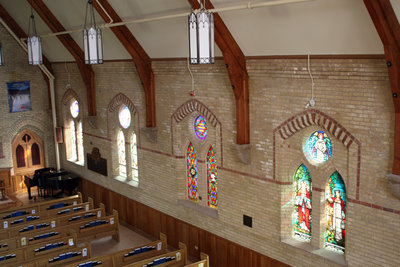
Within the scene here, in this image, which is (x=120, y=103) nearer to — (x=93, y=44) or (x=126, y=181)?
(x=126, y=181)

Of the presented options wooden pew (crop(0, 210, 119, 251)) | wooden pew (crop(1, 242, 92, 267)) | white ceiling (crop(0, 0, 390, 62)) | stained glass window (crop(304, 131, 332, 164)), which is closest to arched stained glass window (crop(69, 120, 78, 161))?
wooden pew (crop(0, 210, 119, 251))

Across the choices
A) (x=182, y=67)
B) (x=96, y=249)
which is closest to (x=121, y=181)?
(x=96, y=249)

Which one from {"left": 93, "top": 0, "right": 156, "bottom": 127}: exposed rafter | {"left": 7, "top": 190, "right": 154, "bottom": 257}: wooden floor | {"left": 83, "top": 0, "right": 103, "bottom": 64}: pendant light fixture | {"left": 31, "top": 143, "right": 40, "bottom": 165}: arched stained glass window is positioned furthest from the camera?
{"left": 31, "top": 143, "right": 40, "bottom": 165}: arched stained glass window

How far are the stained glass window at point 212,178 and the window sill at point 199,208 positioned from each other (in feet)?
0.56

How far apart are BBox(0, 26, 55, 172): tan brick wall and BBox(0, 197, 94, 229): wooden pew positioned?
5.61 meters

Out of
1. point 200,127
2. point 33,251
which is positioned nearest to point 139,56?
point 200,127

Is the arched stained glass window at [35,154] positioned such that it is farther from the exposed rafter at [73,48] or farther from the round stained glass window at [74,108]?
the exposed rafter at [73,48]

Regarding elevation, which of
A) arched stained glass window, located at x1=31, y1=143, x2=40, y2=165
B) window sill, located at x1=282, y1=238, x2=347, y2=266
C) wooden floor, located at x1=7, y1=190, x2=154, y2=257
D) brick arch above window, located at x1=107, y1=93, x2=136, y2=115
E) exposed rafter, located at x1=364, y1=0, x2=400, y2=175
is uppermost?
exposed rafter, located at x1=364, y1=0, x2=400, y2=175

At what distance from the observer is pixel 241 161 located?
35.2 ft

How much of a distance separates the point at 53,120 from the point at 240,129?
1118cm

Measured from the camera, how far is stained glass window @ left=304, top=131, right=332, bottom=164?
365 inches

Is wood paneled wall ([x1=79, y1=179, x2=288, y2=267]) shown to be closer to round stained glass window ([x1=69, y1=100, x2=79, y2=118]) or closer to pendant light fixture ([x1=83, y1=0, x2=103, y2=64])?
round stained glass window ([x1=69, y1=100, x2=79, y2=118])

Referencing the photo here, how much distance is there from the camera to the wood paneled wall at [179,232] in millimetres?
11195

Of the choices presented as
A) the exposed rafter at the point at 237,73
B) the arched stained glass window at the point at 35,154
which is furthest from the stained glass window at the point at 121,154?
the exposed rafter at the point at 237,73
